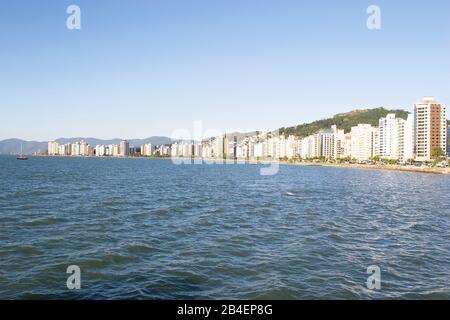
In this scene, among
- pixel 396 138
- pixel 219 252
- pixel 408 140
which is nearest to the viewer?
pixel 219 252

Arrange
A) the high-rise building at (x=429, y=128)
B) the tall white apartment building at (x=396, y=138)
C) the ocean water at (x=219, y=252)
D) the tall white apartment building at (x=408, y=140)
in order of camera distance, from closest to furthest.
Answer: the ocean water at (x=219, y=252) < the high-rise building at (x=429, y=128) < the tall white apartment building at (x=408, y=140) < the tall white apartment building at (x=396, y=138)

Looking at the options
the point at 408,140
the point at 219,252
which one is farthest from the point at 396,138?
the point at 219,252

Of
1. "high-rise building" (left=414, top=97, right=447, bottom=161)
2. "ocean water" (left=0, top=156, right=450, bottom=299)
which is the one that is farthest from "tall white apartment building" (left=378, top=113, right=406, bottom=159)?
"ocean water" (left=0, top=156, right=450, bottom=299)

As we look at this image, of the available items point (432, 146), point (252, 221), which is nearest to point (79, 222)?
point (252, 221)

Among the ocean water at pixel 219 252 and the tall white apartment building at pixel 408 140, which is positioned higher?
the tall white apartment building at pixel 408 140

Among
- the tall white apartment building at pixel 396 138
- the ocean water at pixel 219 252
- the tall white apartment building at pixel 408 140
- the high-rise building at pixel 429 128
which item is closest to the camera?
the ocean water at pixel 219 252

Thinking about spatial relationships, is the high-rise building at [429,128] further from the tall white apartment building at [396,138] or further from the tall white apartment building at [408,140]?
the tall white apartment building at [396,138]

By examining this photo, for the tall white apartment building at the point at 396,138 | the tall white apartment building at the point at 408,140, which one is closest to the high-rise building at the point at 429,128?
the tall white apartment building at the point at 408,140

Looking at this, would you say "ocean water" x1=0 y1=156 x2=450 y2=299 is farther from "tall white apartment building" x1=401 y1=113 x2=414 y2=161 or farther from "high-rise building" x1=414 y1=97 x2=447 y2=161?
"tall white apartment building" x1=401 y1=113 x2=414 y2=161

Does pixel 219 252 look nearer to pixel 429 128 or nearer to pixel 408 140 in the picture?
pixel 429 128
